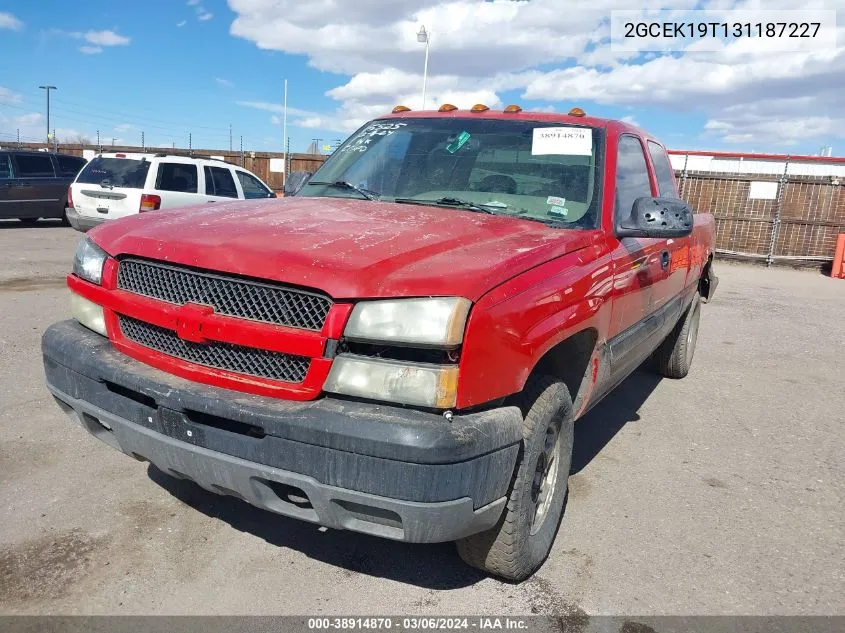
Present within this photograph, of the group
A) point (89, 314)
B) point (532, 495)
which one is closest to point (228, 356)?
point (89, 314)

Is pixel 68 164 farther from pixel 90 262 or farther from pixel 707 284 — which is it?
pixel 90 262

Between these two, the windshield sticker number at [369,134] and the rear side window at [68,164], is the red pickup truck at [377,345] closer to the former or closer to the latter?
the windshield sticker number at [369,134]

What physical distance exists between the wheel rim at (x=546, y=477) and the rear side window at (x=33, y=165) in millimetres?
15669

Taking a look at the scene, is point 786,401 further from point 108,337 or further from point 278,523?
point 108,337

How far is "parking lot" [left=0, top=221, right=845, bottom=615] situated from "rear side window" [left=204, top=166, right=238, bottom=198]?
24.0 ft

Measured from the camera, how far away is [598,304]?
302 centimetres

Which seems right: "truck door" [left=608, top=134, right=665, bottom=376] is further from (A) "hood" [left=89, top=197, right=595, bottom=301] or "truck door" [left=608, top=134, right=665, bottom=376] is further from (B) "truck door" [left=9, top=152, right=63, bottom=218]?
(B) "truck door" [left=9, top=152, right=63, bottom=218]

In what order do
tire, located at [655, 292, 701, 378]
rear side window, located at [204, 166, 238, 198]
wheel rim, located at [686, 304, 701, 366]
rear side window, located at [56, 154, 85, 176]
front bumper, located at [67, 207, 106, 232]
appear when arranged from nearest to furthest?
tire, located at [655, 292, 701, 378] < wheel rim, located at [686, 304, 701, 366] < front bumper, located at [67, 207, 106, 232] < rear side window, located at [204, 166, 238, 198] < rear side window, located at [56, 154, 85, 176]

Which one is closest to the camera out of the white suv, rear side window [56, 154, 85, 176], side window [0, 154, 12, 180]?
the white suv

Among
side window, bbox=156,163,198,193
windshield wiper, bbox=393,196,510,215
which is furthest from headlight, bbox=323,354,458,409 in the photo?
side window, bbox=156,163,198,193

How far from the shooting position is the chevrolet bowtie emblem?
2.42 m

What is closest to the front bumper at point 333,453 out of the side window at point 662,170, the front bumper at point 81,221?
the side window at point 662,170

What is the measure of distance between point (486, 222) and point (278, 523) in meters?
1.68

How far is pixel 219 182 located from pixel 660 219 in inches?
404
